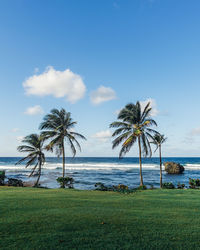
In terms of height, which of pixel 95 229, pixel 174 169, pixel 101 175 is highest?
pixel 95 229

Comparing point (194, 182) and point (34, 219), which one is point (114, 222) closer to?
point (34, 219)

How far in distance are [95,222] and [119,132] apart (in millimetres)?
14658

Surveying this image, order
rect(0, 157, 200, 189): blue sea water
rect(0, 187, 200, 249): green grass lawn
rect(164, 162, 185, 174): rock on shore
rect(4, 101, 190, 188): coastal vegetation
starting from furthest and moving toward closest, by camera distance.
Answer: rect(164, 162, 185, 174): rock on shore < rect(0, 157, 200, 189): blue sea water < rect(4, 101, 190, 188): coastal vegetation < rect(0, 187, 200, 249): green grass lawn

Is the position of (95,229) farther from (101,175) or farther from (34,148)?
(101,175)

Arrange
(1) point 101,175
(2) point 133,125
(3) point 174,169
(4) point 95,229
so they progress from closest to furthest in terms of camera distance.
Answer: (4) point 95,229 → (2) point 133,125 → (1) point 101,175 → (3) point 174,169

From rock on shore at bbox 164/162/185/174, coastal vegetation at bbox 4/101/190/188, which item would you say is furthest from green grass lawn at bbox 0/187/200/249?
rock on shore at bbox 164/162/185/174

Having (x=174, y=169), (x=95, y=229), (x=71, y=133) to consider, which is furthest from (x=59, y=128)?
(x=174, y=169)

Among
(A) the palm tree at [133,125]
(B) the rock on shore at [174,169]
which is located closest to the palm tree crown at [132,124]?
(A) the palm tree at [133,125]

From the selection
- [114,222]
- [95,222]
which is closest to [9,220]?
[95,222]

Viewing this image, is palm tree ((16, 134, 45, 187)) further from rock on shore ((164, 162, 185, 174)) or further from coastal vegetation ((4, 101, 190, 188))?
rock on shore ((164, 162, 185, 174))

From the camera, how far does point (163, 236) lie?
14.3ft

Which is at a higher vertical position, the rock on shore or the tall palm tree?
the tall palm tree

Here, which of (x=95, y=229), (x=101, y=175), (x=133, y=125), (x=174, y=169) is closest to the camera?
(x=95, y=229)

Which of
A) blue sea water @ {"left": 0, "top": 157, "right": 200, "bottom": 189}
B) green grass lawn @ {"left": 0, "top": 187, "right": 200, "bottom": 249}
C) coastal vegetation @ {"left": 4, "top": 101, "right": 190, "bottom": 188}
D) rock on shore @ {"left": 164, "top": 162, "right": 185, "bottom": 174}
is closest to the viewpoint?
green grass lawn @ {"left": 0, "top": 187, "right": 200, "bottom": 249}
